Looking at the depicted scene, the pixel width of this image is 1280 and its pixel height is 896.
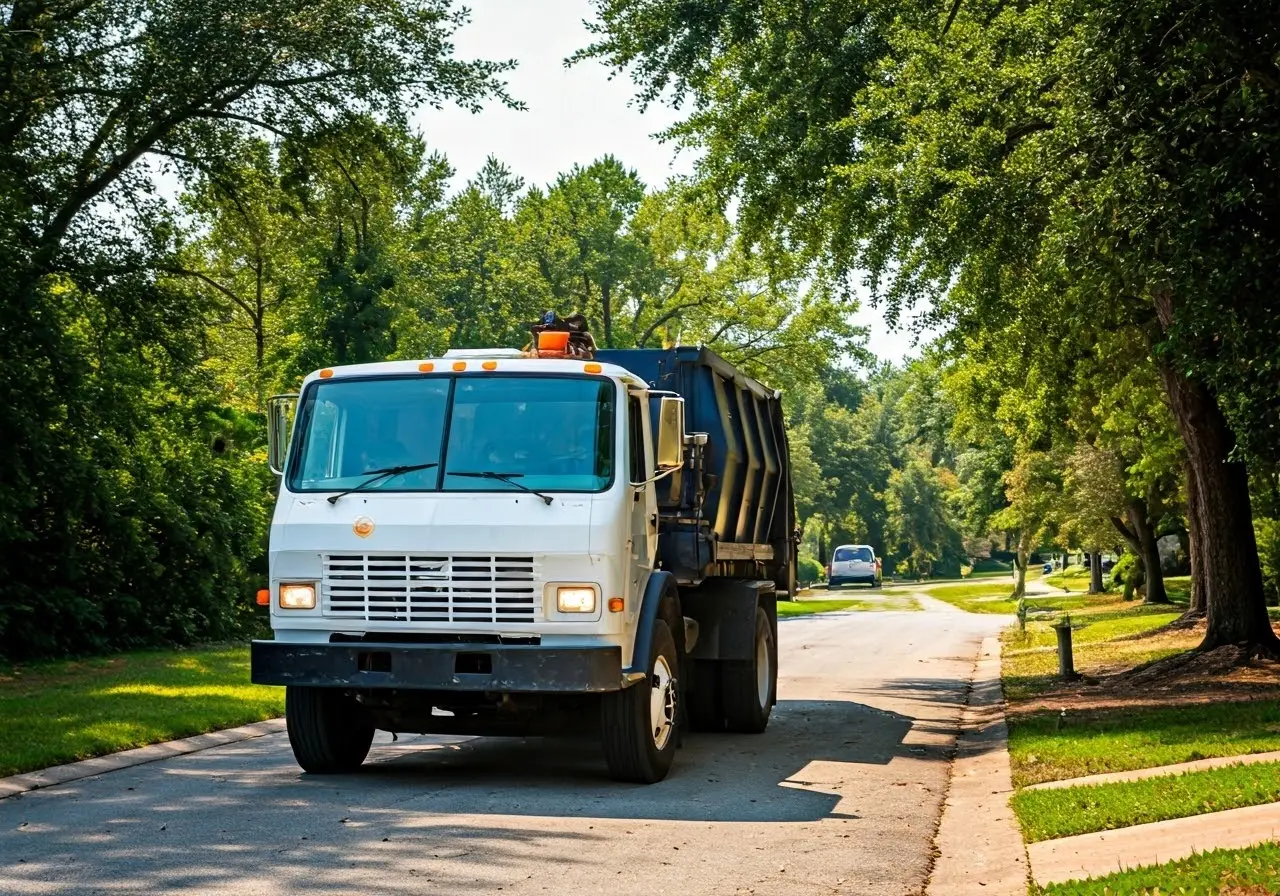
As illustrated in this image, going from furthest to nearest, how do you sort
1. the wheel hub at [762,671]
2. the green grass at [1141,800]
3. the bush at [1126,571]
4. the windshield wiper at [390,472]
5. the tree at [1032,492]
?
the bush at [1126,571], the tree at [1032,492], the wheel hub at [762,671], the windshield wiper at [390,472], the green grass at [1141,800]

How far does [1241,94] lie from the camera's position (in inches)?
486

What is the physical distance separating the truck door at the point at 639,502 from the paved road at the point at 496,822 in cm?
139

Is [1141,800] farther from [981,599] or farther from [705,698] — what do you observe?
[981,599]

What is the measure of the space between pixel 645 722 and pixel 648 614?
2.31 ft

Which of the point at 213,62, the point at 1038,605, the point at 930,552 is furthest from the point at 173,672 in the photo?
the point at 930,552

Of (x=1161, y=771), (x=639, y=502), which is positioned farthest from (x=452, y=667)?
(x=1161, y=771)

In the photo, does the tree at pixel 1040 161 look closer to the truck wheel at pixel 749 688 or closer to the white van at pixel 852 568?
the truck wheel at pixel 749 688

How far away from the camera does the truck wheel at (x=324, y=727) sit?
10992mm

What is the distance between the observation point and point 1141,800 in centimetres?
934

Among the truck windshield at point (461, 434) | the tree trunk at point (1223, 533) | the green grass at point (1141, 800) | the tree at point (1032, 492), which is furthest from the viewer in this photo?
the tree at point (1032, 492)

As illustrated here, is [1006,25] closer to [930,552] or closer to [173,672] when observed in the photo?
[173,672]

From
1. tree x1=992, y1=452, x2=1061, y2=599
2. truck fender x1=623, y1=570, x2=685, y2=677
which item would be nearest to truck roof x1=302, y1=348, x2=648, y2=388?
truck fender x1=623, y1=570, x2=685, y2=677

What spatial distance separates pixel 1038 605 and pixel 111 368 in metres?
33.6

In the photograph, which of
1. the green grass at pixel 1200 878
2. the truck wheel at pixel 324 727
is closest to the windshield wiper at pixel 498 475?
the truck wheel at pixel 324 727
